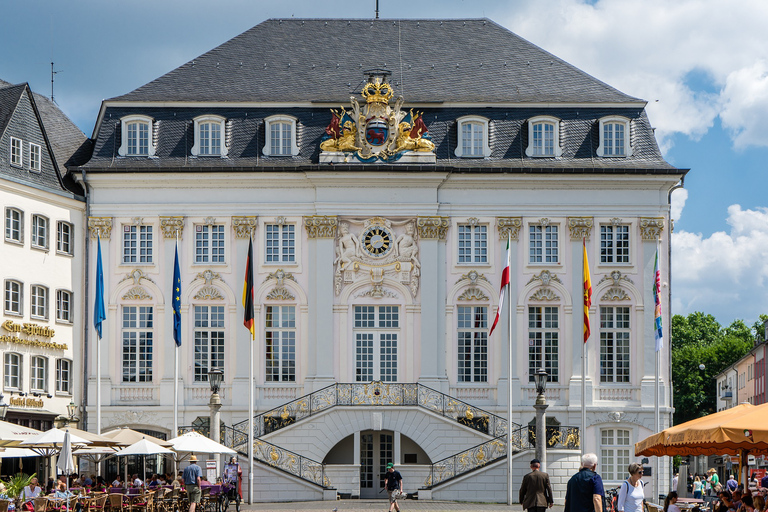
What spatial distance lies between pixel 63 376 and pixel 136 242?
5.36 meters

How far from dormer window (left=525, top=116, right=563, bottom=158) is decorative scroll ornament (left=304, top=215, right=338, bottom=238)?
293 inches

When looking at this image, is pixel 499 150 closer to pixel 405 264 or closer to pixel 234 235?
pixel 405 264

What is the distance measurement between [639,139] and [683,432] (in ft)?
87.1

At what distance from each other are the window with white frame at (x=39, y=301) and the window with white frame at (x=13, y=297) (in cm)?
61

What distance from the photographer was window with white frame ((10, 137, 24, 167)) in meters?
44.7

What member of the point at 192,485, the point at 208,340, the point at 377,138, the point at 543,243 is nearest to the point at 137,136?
the point at 208,340

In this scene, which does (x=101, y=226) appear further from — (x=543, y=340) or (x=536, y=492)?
(x=536, y=492)

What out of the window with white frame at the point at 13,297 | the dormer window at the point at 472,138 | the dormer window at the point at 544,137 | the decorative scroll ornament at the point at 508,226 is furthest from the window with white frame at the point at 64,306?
the dormer window at the point at 544,137

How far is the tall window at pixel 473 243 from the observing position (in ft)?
155

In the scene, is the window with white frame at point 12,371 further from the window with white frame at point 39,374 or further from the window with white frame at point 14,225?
the window with white frame at point 14,225

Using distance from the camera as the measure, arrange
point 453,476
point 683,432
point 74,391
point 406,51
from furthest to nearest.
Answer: point 406,51, point 74,391, point 453,476, point 683,432

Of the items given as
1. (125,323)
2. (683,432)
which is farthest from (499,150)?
(683,432)

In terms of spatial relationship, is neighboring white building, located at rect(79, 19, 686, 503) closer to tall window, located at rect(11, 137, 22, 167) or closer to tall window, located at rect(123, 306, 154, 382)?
tall window, located at rect(123, 306, 154, 382)

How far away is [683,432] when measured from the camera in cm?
2284
